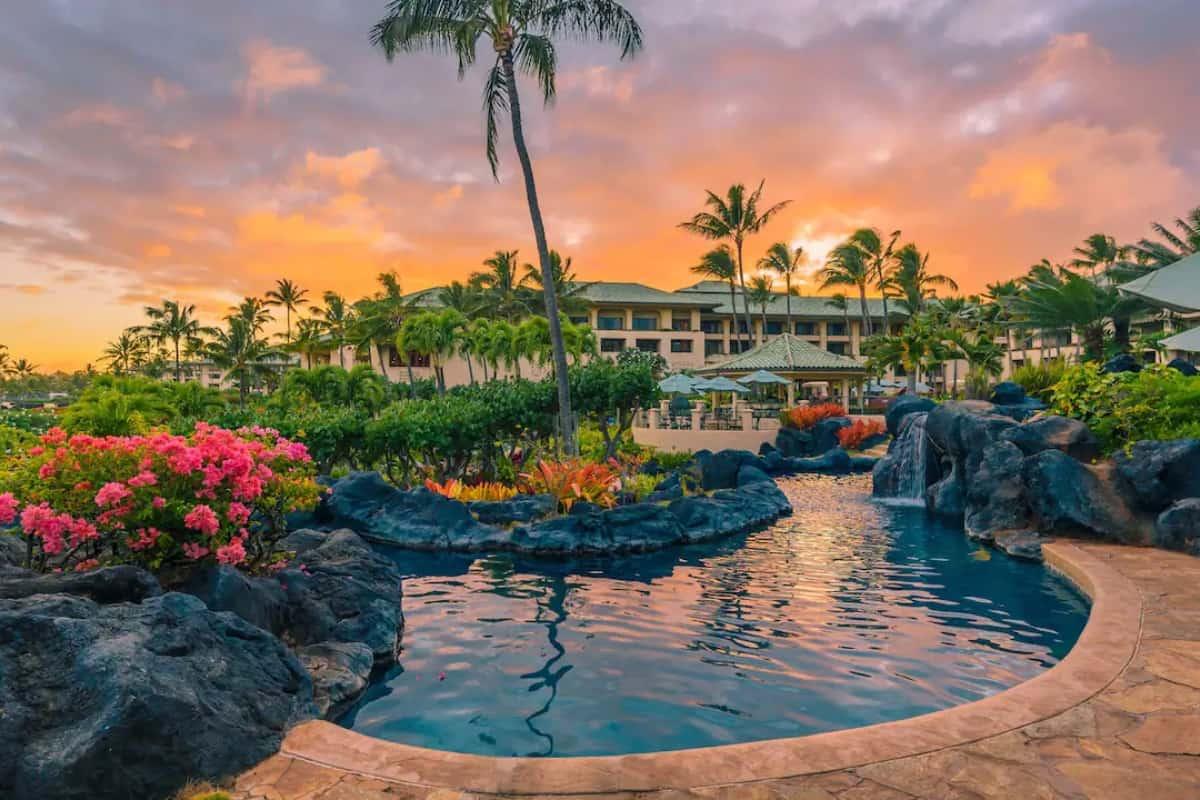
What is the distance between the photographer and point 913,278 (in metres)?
56.7

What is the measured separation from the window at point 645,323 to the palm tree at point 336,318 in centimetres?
2208

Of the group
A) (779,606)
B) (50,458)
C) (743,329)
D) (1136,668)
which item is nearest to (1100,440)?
(779,606)

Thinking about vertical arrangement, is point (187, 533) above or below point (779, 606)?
above

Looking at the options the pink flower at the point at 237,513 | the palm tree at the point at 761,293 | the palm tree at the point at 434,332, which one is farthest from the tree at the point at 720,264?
the pink flower at the point at 237,513

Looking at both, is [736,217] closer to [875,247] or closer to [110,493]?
[875,247]

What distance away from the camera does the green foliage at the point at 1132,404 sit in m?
12.2

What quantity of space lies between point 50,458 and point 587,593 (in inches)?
233

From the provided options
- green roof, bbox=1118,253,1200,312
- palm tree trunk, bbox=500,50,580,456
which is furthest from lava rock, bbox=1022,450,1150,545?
palm tree trunk, bbox=500,50,580,456

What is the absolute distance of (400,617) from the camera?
7.71m

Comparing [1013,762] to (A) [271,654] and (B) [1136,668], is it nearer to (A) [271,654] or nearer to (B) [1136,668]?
(B) [1136,668]

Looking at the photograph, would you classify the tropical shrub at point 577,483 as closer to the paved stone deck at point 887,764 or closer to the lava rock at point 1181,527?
the lava rock at point 1181,527

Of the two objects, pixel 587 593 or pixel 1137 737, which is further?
pixel 587 593

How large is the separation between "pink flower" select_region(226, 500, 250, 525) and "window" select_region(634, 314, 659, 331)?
53878 millimetres

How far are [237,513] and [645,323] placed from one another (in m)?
54.5
